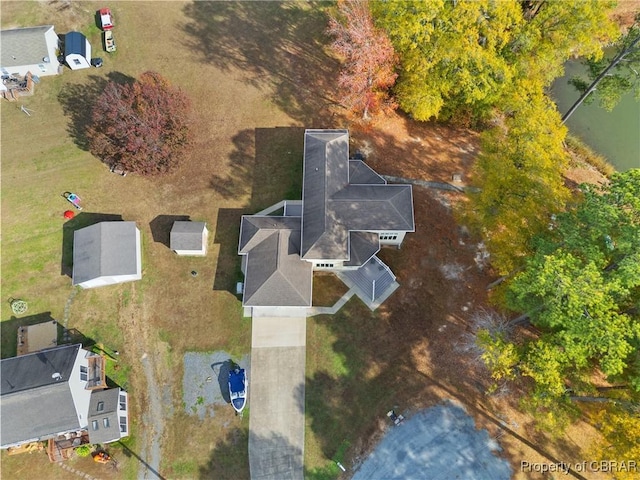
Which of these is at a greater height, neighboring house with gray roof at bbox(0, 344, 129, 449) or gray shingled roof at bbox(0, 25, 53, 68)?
gray shingled roof at bbox(0, 25, 53, 68)

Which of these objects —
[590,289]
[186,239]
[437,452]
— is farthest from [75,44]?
[437,452]

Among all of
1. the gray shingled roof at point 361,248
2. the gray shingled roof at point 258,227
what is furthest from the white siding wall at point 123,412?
the gray shingled roof at point 361,248

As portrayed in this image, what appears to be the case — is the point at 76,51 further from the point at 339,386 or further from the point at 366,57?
the point at 339,386

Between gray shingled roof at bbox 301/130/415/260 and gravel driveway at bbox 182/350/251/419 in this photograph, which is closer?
gravel driveway at bbox 182/350/251/419

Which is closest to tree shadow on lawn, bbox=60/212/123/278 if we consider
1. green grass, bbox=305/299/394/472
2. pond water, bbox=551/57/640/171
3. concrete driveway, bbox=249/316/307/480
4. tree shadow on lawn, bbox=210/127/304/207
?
tree shadow on lawn, bbox=210/127/304/207

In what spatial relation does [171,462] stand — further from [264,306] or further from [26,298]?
[26,298]

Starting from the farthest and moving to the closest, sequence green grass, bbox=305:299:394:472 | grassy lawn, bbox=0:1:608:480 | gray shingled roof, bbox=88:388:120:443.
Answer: grassy lawn, bbox=0:1:608:480, green grass, bbox=305:299:394:472, gray shingled roof, bbox=88:388:120:443

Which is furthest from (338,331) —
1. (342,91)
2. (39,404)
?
(342,91)

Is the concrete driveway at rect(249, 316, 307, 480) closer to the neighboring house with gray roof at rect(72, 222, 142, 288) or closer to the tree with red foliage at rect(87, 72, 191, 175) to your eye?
the neighboring house with gray roof at rect(72, 222, 142, 288)
